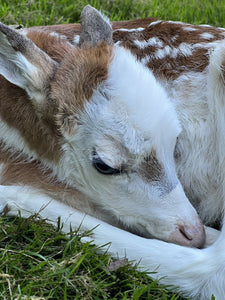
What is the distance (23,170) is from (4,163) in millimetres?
187

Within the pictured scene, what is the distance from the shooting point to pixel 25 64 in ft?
13.8

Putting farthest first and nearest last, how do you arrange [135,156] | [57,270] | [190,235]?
1. [135,156]
2. [190,235]
3. [57,270]

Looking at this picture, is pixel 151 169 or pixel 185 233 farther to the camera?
pixel 151 169

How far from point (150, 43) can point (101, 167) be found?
1.29 metres

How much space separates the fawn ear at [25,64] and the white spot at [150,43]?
2.63 ft

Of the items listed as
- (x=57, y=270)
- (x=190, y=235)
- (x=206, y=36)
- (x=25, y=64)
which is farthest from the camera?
(x=206, y=36)

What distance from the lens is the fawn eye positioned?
4.01 m

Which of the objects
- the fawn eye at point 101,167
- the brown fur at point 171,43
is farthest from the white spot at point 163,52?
the fawn eye at point 101,167

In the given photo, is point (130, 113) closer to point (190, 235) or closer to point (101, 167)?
point (101, 167)

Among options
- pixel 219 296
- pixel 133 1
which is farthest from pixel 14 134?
pixel 133 1

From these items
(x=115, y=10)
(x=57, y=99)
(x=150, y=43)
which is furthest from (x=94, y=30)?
(x=115, y=10)

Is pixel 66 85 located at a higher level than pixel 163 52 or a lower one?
lower

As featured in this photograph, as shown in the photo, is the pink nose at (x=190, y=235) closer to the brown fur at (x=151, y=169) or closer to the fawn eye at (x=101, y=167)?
the brown fur at (x=151, y=169)

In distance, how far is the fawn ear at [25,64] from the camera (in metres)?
4.16
